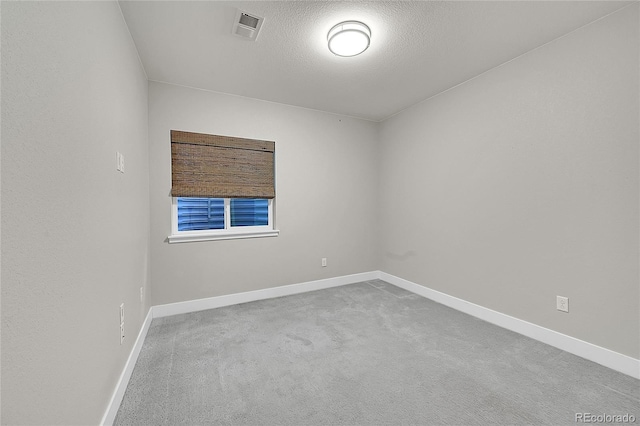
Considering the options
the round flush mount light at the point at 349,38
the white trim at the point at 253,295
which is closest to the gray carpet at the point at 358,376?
the white trim at the point at 253,295

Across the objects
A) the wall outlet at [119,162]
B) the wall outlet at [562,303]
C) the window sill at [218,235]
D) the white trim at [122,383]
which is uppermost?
the wall outlet at [119,162]

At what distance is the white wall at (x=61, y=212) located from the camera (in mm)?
754

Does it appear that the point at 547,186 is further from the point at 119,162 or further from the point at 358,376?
the point at 119,162

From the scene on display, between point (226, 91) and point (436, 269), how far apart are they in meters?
3.36

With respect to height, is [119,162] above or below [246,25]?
below

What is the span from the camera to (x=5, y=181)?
722 millimetres

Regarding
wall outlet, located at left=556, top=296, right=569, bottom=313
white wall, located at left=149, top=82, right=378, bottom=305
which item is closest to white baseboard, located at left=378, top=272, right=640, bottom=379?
wall outlet, located at left=556, top=296, right=569, bottom=313

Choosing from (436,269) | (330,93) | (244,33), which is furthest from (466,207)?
(244,33)

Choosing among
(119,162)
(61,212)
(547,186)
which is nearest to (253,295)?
(119,162)

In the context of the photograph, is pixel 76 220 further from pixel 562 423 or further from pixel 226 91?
pixel 562 423

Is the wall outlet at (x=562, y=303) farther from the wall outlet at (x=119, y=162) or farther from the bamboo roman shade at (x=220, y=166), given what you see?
the wall outlet at (x=119, y=162)

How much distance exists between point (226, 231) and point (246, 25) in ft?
7.29

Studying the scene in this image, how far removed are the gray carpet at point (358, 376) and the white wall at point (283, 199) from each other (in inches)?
23.9

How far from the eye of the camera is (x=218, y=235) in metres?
3.22
